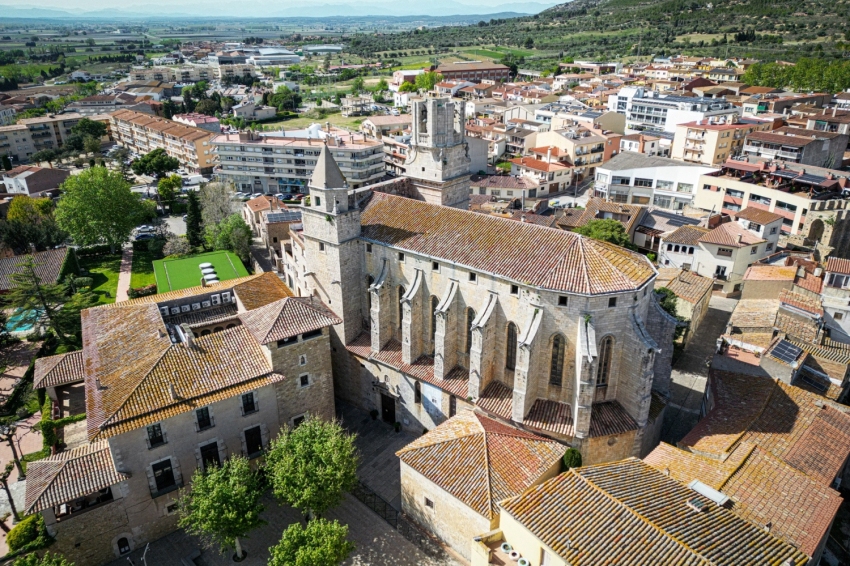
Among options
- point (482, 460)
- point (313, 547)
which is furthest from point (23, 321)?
point (482, 460)

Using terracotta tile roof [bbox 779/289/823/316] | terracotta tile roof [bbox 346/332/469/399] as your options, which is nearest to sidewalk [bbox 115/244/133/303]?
terracotta tile roof [bbox 346/332/469/399]

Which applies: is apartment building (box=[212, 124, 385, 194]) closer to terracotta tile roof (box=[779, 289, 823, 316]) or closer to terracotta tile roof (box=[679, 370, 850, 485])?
terracotta tile roof (box=[779, 289, 823, 316])

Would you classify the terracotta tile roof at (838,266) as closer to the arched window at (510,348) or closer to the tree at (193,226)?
the arched window at (510,348)

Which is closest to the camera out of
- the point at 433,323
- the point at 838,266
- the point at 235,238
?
the point at 433,323

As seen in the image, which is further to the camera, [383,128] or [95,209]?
[383,128]

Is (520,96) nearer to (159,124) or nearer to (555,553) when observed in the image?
(159,124)

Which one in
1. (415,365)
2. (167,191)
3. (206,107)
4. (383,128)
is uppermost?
(383,128)

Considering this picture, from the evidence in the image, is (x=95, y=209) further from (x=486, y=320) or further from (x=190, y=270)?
(x=486, y=320)
